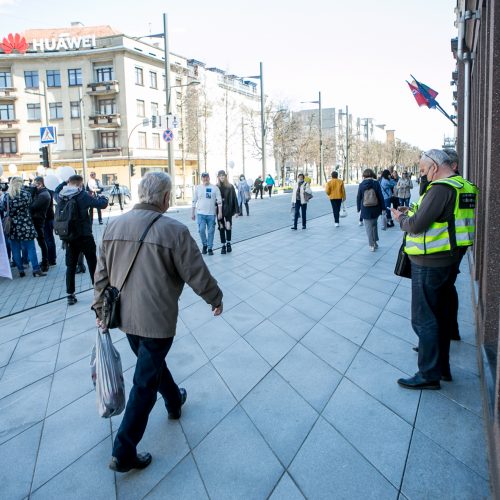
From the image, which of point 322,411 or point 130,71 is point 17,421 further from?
point 130,71

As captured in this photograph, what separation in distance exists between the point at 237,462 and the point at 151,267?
1.34 meters

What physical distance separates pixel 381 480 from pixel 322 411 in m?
0.87

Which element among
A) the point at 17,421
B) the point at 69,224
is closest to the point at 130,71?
the point at 69,224

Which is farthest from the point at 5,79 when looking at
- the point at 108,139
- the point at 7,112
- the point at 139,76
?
the point at 139,76

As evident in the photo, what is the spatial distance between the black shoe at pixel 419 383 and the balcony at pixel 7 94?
59.0 meters

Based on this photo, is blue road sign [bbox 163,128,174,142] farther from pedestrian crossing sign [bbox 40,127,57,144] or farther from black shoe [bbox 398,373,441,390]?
black shoe [bbox 398,373,441,390]

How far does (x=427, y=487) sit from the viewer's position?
9.13 feet

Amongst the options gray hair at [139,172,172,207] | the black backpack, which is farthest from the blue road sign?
gray hair at [139,172,172,207]

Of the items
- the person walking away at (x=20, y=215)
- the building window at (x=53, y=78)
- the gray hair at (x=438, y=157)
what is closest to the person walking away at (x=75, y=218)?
the person walking away at (x=20, y=215)

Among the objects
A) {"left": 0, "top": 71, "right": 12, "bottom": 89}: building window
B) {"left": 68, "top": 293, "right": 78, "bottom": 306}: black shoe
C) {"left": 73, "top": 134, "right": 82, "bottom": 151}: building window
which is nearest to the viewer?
{"left": 68, "top": 293, "right": 78, "bottom": 306}: black shoe

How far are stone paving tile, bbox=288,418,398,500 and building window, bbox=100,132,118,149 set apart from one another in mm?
53773

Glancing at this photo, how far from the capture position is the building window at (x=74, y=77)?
177ft

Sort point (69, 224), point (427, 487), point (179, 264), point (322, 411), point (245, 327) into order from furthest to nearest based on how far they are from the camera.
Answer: point (69, 224), point (245, 327), point (322, 411), point (179, 264), point (427, 487)

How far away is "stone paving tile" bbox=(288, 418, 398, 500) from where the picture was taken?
2.78m
